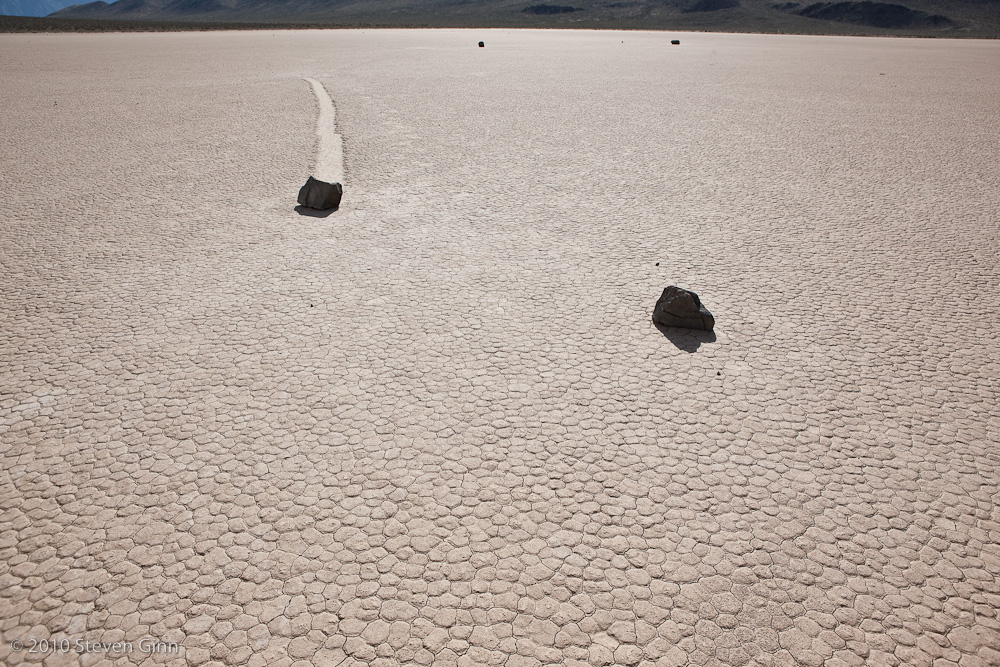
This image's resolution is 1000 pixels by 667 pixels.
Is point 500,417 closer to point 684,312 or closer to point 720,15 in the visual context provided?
point 684,312

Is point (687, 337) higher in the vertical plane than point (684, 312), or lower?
lower

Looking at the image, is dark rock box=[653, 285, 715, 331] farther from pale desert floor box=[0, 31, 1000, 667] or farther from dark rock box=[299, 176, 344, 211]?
dark rock box=[299, 176, 344, 211]

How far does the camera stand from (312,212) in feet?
14.5

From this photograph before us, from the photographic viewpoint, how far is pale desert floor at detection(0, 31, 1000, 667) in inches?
61.3

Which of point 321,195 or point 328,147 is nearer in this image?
point 321,195

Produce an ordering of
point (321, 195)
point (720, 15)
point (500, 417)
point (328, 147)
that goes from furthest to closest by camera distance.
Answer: point (720, 15)
point (328, 147)
point (321, 195)
point (500, 417)

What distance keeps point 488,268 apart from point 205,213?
2.39 metres

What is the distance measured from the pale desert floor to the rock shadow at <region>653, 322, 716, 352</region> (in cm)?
2

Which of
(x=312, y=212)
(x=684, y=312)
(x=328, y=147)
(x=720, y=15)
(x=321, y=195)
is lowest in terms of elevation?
(x=684, y=312)

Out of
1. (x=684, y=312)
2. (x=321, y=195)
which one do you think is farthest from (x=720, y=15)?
(x=684, y=312)

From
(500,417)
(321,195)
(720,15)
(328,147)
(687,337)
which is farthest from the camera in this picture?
(720,15)

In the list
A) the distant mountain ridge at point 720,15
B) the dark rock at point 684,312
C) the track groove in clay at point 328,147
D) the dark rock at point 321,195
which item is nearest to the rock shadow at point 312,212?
the dark rock at point 321,195

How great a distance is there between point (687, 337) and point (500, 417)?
3.66 feet

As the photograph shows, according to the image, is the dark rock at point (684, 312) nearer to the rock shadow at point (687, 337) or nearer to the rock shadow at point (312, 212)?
the rock shadow at point (687, 337)
